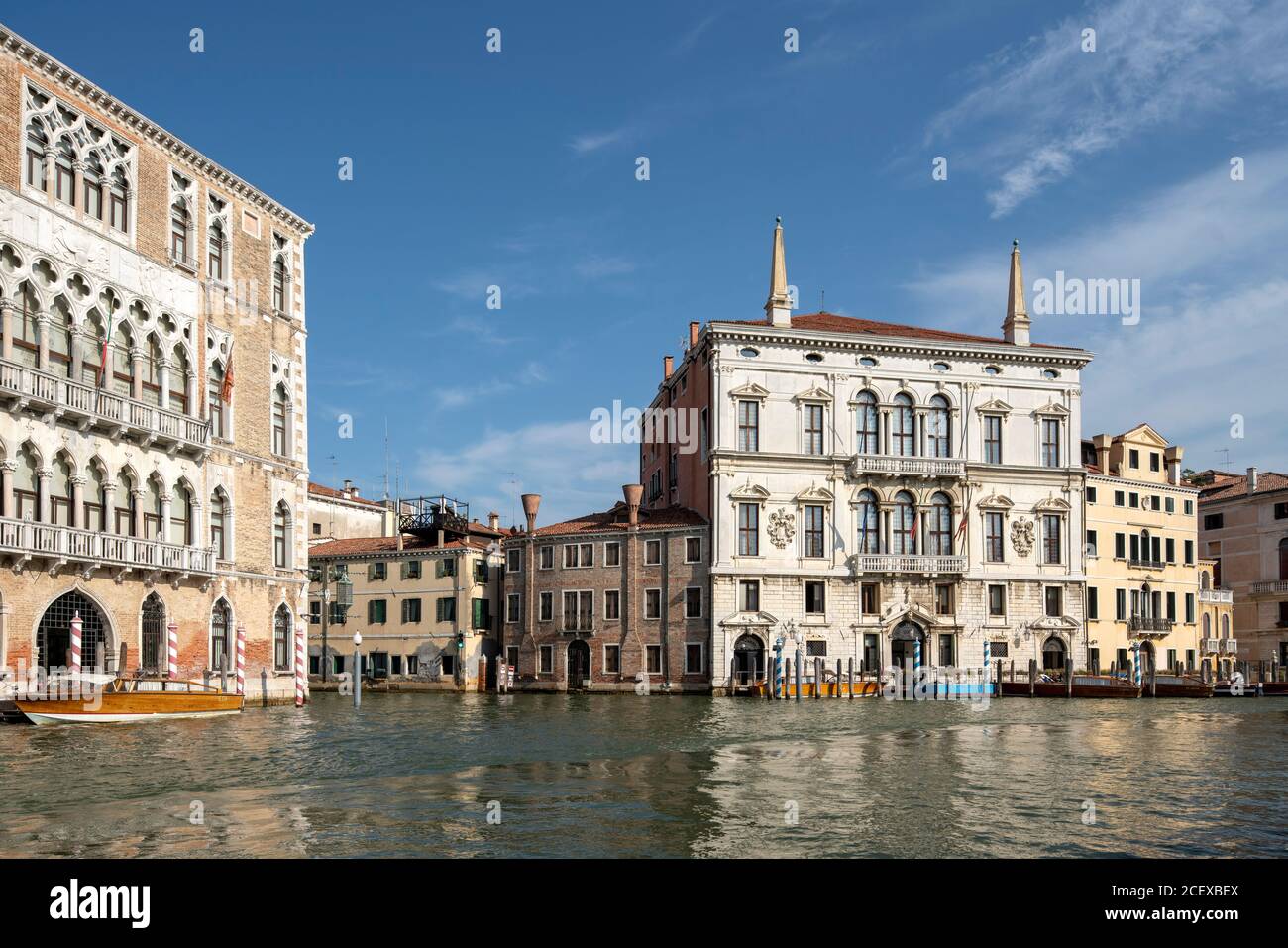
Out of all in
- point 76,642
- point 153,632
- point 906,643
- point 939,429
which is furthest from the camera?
point 939,429

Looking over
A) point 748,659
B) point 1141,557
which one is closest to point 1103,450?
point 1141,557

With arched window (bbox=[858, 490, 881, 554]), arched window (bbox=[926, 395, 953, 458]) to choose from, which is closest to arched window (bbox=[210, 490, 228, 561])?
arched window (bbox=[858, 490, 881, 554])

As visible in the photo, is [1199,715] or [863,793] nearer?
[863,793]

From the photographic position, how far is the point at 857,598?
45.4 m

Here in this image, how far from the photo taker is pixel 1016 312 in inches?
1935

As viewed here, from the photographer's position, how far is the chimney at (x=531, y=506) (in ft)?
158

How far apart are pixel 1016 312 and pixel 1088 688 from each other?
15.3 metres

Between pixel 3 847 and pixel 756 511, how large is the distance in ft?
120

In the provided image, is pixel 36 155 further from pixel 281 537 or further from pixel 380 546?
pixel 380 546
